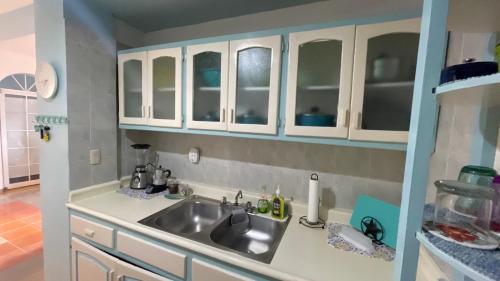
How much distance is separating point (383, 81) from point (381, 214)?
2.18 feet

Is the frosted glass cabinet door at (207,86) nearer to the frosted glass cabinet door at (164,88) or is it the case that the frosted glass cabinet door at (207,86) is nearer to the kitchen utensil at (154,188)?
the frosted glass cabinet door at (164,88)

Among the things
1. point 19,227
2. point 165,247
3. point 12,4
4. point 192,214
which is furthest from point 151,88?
point 19,227

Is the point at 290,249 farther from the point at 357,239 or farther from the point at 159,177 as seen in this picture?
the point at 159,177

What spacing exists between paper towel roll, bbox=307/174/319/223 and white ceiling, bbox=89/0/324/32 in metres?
1.10

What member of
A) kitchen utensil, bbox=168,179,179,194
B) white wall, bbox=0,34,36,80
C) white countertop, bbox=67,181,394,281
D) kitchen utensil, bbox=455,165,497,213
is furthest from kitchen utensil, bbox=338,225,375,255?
white wall, bbox=0,34,36,80

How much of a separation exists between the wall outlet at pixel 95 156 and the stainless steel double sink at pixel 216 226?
68cm

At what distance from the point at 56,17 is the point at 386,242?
234cm

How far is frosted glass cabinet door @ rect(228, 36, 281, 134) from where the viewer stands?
1.19 meters

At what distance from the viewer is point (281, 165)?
152 centimetres

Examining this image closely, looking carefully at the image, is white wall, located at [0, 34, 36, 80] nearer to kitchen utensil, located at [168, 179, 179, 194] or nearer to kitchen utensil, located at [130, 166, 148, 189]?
kitchen utensil, located at [130, 166, 148, 189]

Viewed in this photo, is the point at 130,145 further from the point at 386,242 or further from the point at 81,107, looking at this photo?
the point at 386,242

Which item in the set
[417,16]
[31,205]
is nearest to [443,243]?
[417,16]

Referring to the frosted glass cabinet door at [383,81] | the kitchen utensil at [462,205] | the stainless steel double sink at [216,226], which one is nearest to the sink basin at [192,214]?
the stainless steel double sink at [216,226]

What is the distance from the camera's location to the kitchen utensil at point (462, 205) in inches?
20.8
